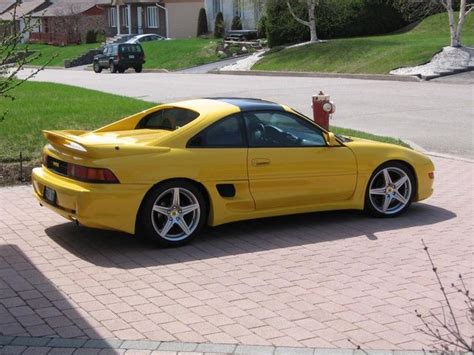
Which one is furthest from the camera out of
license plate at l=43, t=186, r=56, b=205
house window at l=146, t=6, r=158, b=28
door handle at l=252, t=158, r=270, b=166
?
house window at l=146, t=6, r=158, b=28

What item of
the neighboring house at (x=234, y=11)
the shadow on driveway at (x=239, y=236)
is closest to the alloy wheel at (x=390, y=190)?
the shadow on driveway at (x=239, y=236)

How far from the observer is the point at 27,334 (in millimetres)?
5191

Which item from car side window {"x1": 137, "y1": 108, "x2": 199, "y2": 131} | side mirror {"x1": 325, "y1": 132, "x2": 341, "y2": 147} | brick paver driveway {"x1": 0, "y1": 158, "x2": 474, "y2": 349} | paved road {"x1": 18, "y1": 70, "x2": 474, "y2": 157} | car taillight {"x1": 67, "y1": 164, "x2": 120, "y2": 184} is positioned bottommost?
brick paver driveway {"x1": 0, "y1": 158, "x2": 474, "y2": 349}

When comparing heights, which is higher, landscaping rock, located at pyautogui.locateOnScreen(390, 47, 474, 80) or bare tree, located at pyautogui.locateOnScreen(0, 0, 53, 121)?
bare tree, located at pyautogui.locateOnScreen(0, 0, 53, 121)

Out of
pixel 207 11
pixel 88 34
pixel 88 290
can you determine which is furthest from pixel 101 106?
pixel 88 34

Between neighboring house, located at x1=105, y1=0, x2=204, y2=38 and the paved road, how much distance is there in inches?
1357

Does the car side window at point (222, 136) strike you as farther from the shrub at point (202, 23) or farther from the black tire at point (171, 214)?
the shrub at point (202, 23)

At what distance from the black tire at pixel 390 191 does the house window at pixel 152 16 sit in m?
64.8

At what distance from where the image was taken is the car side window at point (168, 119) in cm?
789

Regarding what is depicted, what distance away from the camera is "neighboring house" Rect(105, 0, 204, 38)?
67250mm

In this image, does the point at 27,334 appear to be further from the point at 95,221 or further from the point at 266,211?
the point at 266,211

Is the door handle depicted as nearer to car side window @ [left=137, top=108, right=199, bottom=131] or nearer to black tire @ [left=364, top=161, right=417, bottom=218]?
car side window @ [left=137, top=108, right=199, bottom=131]

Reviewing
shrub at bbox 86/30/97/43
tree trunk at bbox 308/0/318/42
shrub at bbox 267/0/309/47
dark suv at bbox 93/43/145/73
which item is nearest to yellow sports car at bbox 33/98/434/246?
tree trunk at bbox 308/0/318/42

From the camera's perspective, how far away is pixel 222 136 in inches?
298
